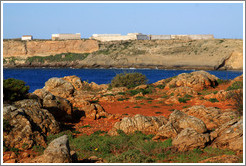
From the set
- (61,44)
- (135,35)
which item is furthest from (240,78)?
(135,35)

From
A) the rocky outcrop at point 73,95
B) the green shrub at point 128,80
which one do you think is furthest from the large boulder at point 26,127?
the green shrub at point 128,80

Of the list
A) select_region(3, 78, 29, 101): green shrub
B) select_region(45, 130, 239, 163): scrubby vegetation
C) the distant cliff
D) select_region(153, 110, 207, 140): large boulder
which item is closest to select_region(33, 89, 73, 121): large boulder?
select_region(3, 78, 29, 101): green shrub

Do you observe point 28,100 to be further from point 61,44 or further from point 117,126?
point 61,44

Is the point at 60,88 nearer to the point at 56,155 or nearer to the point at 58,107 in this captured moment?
the point at 58,107

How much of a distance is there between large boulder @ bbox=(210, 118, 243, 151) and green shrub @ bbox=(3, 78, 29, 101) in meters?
7.64

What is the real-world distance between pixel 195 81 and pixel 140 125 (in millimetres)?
12345

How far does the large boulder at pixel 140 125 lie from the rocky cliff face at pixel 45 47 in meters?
105

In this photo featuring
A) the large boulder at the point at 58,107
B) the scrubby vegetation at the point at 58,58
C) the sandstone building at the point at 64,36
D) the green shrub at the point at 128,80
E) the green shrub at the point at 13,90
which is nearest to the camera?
the green shrub at the point at 13,90

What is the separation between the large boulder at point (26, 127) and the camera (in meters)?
10.7

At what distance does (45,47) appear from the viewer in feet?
379

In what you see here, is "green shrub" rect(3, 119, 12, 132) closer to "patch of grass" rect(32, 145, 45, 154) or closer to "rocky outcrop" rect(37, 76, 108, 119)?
"patch of grass" rect(32, 145, 45, 154)

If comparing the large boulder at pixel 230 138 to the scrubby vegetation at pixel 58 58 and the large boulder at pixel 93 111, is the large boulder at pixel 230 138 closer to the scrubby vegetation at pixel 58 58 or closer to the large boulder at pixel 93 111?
the large boulder at pixel 93 111

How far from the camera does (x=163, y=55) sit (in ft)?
340

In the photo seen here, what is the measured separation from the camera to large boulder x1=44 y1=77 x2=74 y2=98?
21.1 meters
